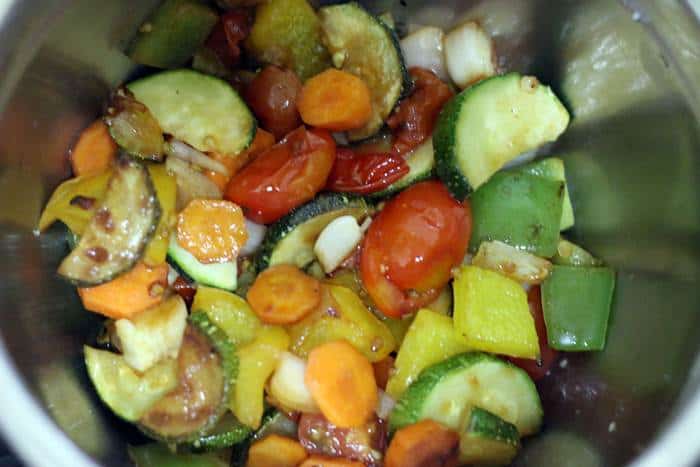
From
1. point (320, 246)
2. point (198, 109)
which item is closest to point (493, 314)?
point (320, 246)

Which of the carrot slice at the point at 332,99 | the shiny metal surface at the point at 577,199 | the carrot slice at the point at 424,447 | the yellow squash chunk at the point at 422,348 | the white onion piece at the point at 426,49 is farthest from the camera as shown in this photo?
the white onion piece at the point at 426,49

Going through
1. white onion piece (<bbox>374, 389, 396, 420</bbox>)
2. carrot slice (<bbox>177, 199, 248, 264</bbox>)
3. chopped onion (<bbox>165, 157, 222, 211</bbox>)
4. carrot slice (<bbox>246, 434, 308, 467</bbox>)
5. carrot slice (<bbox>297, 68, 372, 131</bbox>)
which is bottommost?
carrot slice (<bbox>246, 434, 308, 467</bbox>)

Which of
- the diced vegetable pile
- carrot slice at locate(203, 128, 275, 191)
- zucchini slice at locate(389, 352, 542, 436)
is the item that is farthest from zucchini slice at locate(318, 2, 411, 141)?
zucchini slice at locate(389, 352, 542, 436)

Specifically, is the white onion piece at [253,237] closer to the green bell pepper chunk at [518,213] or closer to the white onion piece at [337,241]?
the white onion piece at [337,241]

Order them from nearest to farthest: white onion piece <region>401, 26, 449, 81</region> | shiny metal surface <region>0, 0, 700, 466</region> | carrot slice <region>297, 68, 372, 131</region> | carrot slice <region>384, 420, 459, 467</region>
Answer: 1. shiny metal surface <region>0, 0, 700, 466</region>
2. carrot slice <region>384, 420, 459, 467</region>
3. carrot slice <region>297, 68, 372, 131</region>
4. white onion piece <region>401, 26, 449, 81</region>

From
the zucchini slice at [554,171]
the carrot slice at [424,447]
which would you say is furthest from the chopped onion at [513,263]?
the carrot slice at [424,447]

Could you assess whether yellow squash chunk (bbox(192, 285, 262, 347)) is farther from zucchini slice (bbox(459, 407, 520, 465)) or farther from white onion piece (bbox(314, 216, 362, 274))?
zucchini slice (bbox(459, 407, 520, 465))
